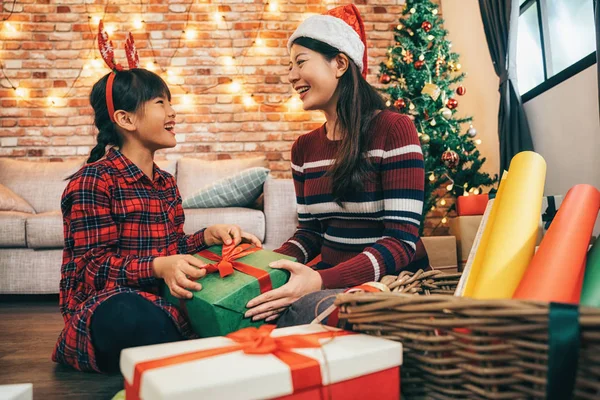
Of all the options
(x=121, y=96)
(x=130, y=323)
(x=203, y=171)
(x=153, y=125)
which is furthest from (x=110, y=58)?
(x=203, y=171)

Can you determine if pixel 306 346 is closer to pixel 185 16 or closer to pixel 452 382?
pixel 452 382

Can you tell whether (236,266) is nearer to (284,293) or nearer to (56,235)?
(284,293)

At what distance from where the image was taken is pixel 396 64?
10.3 ft

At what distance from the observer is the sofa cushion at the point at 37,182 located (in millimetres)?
2936

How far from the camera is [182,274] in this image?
31.0 inches

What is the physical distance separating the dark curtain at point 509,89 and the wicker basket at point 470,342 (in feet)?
8.03

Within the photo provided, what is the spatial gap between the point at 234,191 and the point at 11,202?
1.47 m

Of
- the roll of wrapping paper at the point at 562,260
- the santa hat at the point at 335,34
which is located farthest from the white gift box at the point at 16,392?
the santa hat at the point at 335,34

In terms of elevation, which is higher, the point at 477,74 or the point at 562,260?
the point at 477,74

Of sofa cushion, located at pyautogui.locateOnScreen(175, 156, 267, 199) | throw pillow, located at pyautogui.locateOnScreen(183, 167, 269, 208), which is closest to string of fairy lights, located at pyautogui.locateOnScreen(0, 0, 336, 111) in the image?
sofa cushion, located at pyautogui.locateOnScreen(175, 156, 267, 199)

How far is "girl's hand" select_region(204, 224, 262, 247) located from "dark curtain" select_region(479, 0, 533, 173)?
85.8 inches

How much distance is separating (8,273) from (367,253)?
2.26 metres

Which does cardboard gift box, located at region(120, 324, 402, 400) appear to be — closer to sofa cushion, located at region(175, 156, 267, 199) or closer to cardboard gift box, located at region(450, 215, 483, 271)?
cardboard gift box, located at region(450, 215, 483, 271)

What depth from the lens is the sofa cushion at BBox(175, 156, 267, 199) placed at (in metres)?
3.03
